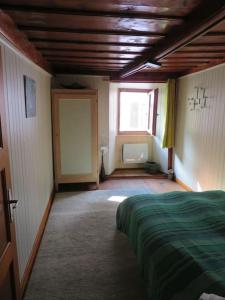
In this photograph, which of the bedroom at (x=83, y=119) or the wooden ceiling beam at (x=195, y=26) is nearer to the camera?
the wooden ceiling beam at (x=195, y=26)

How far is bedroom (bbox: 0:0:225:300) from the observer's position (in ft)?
4.95

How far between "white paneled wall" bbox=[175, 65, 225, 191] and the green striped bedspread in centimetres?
98

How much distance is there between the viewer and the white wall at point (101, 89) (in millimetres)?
4328

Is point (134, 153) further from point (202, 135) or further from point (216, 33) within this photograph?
point (216, 33)

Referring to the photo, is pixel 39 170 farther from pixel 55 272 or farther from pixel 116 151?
pixel 116 151

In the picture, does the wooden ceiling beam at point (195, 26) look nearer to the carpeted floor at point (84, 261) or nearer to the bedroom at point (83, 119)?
the bedroom at point (83, 119)

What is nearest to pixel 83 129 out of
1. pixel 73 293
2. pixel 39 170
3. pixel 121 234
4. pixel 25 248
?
pixel 39 170

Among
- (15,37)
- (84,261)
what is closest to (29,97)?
(15,37)

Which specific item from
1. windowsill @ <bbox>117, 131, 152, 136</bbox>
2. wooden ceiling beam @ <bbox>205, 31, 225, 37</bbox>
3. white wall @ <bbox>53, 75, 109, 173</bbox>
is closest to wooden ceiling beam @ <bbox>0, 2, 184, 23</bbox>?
wooden ceiling beam @ <bbox>205, 31, 225, 37</bbox>

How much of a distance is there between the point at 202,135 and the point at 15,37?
9.90ft

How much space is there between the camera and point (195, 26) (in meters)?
1.60

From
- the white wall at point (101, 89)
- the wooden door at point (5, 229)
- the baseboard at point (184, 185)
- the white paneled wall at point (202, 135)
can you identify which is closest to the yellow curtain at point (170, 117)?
the white paneled wall at point (202, 135)

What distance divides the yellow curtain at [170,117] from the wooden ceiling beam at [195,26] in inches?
83.2

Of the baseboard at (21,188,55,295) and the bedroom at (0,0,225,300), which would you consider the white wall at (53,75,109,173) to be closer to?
the bedroom at (0,0,225,300)
